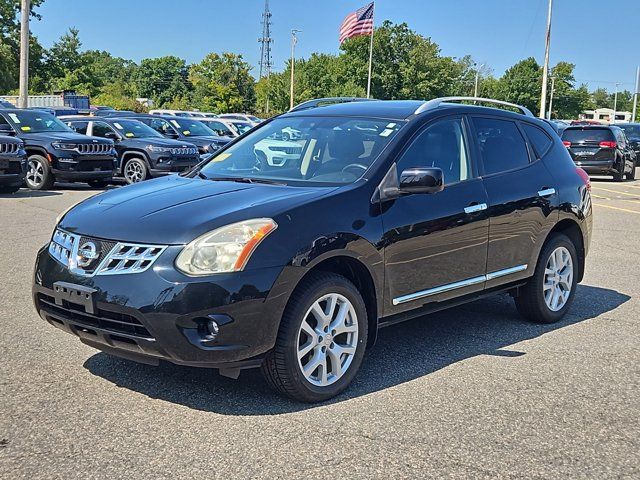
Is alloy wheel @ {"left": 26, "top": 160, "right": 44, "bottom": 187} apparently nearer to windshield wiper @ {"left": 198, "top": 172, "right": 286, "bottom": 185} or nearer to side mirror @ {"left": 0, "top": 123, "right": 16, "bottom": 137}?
side mirror @ {"left": 0, "top": 123, "right": 16, "bottom": 137}

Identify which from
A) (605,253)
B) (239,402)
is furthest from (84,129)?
(239,402)

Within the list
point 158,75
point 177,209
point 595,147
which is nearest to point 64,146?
point 177,209

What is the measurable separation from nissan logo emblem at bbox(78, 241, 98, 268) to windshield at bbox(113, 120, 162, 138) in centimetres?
1412

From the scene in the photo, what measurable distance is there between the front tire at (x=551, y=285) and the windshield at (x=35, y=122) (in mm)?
13256

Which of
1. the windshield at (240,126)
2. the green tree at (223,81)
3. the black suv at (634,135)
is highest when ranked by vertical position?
the green tree at (223,81)

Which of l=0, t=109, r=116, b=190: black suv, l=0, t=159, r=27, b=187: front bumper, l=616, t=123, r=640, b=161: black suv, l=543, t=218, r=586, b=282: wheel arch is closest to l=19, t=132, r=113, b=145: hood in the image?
l=0, t=109, r=116, b=190: black suv

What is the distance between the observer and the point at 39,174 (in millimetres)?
15898

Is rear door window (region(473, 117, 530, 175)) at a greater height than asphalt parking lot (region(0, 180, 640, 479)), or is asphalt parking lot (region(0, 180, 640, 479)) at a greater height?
rear door window (region(473, 117, 530, 175))

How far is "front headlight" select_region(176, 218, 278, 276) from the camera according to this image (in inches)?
151

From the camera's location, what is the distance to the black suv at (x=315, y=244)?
384 centimetres

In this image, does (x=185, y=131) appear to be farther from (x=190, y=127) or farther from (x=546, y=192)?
(x=546, y=192)

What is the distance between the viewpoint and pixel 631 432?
3.94 m

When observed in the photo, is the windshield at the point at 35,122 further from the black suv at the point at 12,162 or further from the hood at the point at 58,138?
the black suv at the point at 12,162

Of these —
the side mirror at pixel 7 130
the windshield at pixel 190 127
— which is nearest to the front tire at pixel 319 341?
the side mirror at pixel 7 130
